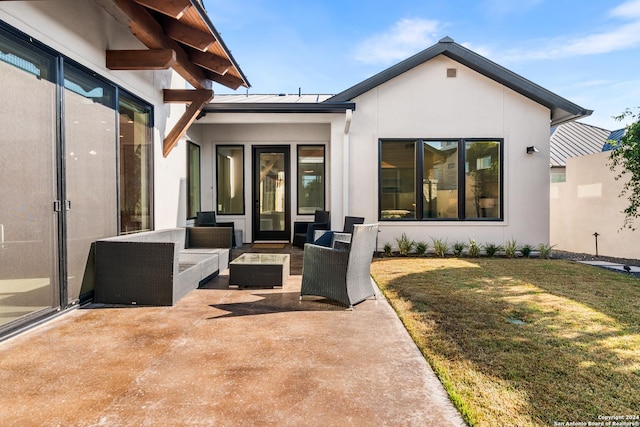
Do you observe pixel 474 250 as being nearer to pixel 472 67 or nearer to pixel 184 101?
pixel 472 67

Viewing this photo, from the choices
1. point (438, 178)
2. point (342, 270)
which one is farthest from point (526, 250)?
point (342, 270)

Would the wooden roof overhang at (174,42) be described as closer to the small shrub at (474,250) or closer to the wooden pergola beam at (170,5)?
the wooden pergola beam at (170,5)

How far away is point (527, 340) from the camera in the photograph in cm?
305

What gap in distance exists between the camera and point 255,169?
960 centimetres

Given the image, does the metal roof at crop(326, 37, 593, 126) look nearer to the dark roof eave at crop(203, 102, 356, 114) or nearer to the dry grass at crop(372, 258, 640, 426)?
the dark roof eave at crop(203, 102, 356, 114)

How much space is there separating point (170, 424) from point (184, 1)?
138 inches

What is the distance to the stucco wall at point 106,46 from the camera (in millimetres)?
3268

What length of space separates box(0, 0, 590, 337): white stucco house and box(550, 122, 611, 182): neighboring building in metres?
3.88

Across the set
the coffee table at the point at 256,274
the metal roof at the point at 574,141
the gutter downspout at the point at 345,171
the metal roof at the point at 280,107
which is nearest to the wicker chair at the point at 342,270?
the coffee table at the point at 256,274

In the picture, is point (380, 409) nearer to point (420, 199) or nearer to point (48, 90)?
point (48, 90)

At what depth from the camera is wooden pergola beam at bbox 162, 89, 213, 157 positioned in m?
5.94

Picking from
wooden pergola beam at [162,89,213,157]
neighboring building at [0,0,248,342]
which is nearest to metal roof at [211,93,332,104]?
wooden pergola beam at [162,89,213,157]

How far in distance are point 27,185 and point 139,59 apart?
2.06 meters

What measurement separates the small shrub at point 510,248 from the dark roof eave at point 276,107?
4467mm
